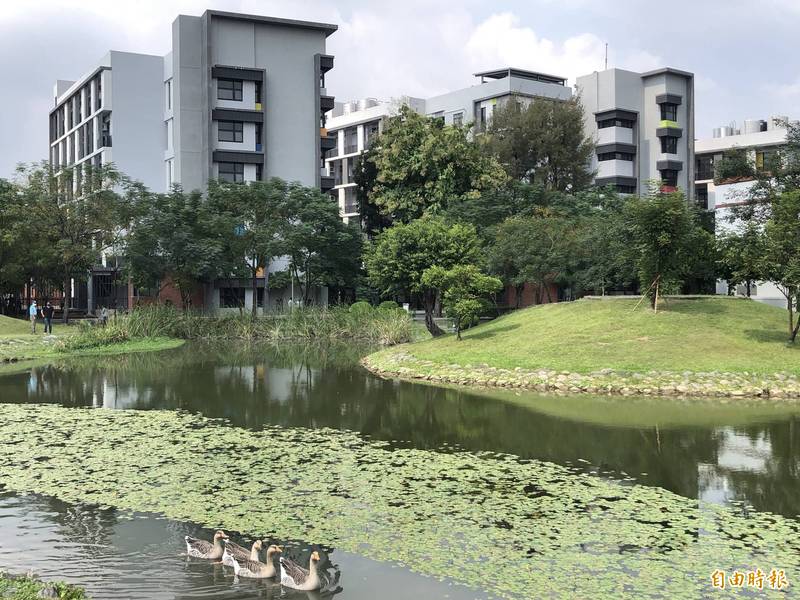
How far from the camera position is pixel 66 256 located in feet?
165

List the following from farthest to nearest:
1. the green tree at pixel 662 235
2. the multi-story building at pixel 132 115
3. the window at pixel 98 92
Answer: the window at pixel 98 92
the multi-story building at pixel 132 115
the green tree at pixel 662 235

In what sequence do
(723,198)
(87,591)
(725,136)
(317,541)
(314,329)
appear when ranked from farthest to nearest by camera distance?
(725,136)
(314,329)
(723,198)
(317,541)
(87,591)

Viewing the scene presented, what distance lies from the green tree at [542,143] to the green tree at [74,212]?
93.0 feet

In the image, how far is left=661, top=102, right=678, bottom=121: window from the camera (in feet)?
241

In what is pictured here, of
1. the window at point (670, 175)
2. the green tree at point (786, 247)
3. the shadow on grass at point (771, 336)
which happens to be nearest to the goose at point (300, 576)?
the green tree at point (786, 247)

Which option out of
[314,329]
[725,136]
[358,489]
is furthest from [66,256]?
[725,136]

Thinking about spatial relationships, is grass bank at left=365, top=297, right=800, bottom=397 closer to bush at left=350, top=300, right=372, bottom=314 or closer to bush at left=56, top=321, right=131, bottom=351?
bush at left=350, top=300, right=372, bottom=314

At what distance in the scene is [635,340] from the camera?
88.0 ft

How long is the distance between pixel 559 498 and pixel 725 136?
82.2 m

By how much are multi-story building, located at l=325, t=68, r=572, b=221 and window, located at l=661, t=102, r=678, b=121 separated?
8827mm

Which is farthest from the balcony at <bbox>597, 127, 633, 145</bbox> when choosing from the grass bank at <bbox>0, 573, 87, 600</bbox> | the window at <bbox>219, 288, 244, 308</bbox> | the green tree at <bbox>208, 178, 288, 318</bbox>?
the grass bank at <bbox>0, 573, 87, 600</bbox>

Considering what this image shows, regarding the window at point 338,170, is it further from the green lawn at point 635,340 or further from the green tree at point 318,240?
the green lawn at point 635,340

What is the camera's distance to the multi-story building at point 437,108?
71000 millimetres

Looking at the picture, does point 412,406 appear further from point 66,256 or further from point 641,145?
point 641,145
